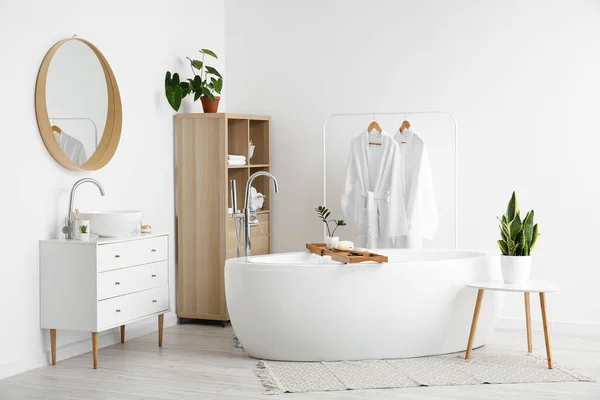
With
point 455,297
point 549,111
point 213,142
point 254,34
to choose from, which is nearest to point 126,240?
point 213,142

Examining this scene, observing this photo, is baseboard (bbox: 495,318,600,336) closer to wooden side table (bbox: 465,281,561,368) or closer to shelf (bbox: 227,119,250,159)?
wooden side table (bbox: 465,281,561,368)

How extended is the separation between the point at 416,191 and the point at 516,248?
1045 millimetres

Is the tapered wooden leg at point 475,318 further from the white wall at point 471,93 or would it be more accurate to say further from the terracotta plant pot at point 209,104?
the terracotta plant pot at point 209,104

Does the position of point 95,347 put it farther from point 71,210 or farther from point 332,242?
point 332,242

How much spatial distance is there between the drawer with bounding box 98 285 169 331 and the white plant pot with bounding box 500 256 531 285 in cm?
204

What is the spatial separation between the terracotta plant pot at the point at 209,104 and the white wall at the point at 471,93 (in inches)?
23.9

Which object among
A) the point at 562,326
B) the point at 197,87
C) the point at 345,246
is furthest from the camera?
the point at 197,87

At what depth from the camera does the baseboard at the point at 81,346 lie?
432 cm

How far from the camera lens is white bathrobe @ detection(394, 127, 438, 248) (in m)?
5.47

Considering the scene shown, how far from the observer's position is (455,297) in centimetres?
457

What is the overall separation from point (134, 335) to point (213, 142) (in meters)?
1.41

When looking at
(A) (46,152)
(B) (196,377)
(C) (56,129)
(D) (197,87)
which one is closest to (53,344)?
(B) (196,377)

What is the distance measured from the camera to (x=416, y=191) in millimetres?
5469

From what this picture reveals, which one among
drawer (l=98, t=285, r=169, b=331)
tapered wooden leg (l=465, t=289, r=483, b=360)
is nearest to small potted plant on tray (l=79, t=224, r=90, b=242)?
drawer (l=98, t=285, r=169, b=331)
